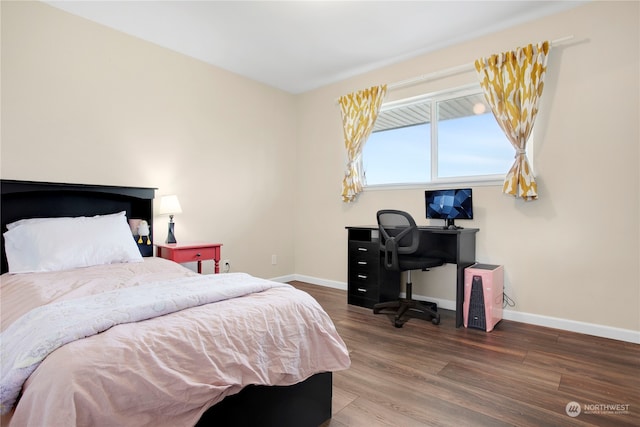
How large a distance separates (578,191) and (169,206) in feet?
12.1

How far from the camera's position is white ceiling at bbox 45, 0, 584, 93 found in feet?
9.16

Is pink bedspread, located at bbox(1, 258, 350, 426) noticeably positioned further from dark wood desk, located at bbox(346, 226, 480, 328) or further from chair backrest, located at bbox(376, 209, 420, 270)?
dark wood desk, located at bbox(346, 226, 480, 328)

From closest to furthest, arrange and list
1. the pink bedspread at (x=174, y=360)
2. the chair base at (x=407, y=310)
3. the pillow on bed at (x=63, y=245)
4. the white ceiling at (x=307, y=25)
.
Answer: the pink bedspread at (x=174, y=360)
the pillow on bed at (x=63, y=245)
the white ceiling at (x=307, y=25)
the chair base at (x=407, y=310)

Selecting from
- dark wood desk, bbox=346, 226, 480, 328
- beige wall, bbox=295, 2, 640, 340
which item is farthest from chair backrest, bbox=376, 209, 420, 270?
beige wall, bbox=295, 2, 640, 340

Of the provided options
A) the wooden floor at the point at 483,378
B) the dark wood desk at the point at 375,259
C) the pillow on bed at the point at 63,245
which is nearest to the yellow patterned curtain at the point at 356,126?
the dark wood desk at the point at 375,259

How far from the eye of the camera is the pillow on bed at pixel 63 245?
2311 mm

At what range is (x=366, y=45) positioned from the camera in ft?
11.4

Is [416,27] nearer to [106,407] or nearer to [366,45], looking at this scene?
[366,45]

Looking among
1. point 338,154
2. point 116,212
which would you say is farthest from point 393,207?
point 116,212

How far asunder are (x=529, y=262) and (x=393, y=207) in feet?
4.71

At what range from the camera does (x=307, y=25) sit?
3.08 metres

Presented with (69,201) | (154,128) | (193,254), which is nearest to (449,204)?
(193,254)

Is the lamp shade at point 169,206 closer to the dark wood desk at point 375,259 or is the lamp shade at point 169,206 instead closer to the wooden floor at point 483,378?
Result: the dark wood desk at point 375,259

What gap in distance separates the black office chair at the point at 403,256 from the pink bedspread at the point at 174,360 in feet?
4.90
